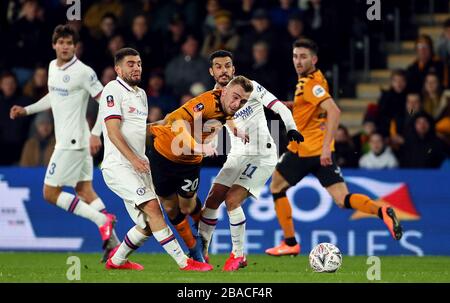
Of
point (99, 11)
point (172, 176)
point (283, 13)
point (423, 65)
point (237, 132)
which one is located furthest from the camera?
point (99, 11)

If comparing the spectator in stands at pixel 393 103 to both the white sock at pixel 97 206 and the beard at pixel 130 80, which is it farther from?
the beard at pixel 130 80

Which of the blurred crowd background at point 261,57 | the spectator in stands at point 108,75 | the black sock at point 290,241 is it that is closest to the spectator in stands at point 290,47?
the blurred crowd background at point 261,57

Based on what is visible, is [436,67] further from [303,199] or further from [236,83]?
[236,83]

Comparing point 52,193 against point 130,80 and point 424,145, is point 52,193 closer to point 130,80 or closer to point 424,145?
point 130,80

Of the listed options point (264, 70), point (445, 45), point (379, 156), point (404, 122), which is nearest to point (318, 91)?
point (379, 156)

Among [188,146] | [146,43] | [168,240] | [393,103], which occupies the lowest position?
[168,240]

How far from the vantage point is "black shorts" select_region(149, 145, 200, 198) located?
40.1 feet

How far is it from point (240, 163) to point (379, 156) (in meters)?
4.50

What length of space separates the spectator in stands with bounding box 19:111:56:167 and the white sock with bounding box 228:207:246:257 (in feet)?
18.1

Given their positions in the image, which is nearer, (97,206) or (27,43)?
(97,206)

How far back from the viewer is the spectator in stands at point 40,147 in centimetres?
1745

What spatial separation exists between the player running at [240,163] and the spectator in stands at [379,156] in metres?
4.01

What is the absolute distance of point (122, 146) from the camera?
11680mm

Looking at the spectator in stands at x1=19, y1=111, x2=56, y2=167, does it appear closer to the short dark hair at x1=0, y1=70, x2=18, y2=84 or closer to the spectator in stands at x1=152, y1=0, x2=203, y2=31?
the short dark hair at x1=0, y1=70, x2=18, y2=84
